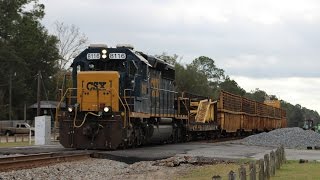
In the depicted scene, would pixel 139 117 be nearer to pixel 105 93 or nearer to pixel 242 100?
pixel 105 93

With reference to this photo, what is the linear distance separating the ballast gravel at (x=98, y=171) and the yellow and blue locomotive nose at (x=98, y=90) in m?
3.82

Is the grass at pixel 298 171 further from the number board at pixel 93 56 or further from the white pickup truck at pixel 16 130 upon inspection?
the white pickup truck at pixel 16 130

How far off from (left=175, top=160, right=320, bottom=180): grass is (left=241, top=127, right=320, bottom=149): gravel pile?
13.8 meters

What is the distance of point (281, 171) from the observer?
687 inches

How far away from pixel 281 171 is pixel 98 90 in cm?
913

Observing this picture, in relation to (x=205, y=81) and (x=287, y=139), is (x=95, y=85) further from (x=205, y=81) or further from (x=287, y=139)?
(x=205, y=81)

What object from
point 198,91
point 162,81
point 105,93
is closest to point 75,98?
point 105,93

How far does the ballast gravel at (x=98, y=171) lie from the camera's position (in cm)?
1500

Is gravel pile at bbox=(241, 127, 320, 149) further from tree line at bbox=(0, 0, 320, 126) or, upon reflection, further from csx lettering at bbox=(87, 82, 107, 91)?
tree line at bbox=(0, 0, 320, 126)

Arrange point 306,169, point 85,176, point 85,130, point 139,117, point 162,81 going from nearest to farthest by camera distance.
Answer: point 85,176 < point 306,169 < point 85,130 < point 139,117 < point 162,81

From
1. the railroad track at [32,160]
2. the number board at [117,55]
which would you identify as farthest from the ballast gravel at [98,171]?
the number board at [117,55]

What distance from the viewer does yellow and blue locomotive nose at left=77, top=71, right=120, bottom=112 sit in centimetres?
2303

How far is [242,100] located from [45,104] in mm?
41619

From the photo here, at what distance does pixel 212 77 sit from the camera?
156 meters
